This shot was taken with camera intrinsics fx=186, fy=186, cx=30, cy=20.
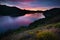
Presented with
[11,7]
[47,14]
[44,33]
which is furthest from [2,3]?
[44,33]

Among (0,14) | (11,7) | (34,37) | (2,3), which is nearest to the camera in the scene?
(34,37)

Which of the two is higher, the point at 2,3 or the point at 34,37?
the point at 2,3

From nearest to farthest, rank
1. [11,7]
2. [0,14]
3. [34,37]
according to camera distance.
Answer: [34,37]
[0,14]
[11,7]

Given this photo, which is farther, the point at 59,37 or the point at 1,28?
the point at 1,28

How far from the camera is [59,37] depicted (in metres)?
11.3

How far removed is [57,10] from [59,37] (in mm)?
12197

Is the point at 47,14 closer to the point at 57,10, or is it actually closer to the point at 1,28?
the point at 57,10

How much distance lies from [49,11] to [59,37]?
39.5 feet

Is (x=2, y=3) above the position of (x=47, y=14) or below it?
above

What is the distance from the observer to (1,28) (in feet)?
51.2

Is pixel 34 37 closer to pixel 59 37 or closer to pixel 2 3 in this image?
pixel 59 37

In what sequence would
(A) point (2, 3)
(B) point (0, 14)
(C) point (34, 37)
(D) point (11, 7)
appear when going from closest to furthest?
(C) point (34, 37) → (B) point (0, 14) → (A) point (2, 3) → (D) point (11, 7)

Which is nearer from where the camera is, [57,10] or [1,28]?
[1,28]

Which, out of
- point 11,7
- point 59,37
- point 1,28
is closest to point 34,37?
point 59,37
